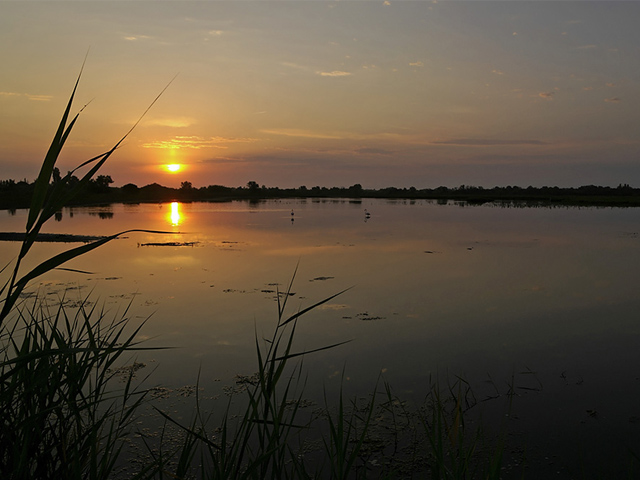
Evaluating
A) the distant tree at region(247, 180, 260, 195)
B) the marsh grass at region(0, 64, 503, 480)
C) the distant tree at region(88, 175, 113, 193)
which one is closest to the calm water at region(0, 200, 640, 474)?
the marsh grass at region(0, 64, 503, 480)

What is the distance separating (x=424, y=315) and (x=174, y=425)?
20.8ft

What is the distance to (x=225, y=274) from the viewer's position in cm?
1634

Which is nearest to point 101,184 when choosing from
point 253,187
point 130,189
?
point 130,189

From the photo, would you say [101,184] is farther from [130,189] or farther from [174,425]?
[174,425]

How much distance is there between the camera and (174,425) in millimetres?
6250

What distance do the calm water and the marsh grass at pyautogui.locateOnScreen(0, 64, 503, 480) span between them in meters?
0.73

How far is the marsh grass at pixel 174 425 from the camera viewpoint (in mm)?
2508

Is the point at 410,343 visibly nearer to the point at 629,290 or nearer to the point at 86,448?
the point at 86,448

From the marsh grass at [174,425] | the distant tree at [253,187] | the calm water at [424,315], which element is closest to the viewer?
the marsh grass at [174,425]

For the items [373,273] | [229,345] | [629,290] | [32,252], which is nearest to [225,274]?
[373,273]

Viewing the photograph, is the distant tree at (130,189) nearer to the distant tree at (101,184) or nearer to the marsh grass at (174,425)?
the distant tree at (101,184)

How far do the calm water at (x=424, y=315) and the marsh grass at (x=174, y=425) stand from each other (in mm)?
727

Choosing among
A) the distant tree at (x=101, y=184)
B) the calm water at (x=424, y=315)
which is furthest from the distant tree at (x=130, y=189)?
the calm water at (x=424, y=315)

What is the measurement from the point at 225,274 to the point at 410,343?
8.57 m
